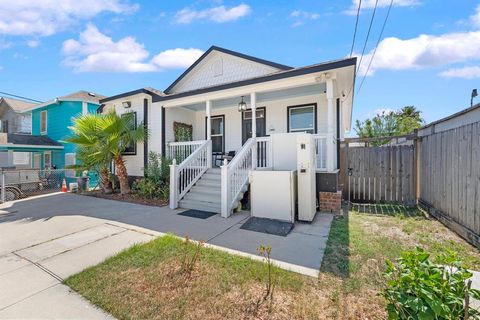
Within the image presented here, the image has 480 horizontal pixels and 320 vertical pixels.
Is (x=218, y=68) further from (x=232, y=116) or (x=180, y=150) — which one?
(x=180, y=150)

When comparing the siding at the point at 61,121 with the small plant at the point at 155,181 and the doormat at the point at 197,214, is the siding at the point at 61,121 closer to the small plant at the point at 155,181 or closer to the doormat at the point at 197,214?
the small plant at the point at 155,181

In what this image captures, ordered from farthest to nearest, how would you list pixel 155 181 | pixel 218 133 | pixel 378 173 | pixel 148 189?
pixel 218 133 → pixel 155 181 → pixel 148 189 → pixel 378 173

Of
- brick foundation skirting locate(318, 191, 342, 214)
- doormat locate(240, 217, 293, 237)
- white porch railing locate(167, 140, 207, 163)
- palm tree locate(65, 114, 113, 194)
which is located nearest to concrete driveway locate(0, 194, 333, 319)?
doormat locate(240, 217, 293, 237)

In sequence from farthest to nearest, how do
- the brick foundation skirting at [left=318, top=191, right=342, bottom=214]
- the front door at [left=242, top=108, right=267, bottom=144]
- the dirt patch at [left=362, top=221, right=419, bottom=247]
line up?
the front door at [left=242, top=108, right=267, bottom=144] < the brick foundation skirting at [left=318, top=191, right=342, bottom=214] < the dirt patch at [left=362, top=221, right=419, bottom=247]

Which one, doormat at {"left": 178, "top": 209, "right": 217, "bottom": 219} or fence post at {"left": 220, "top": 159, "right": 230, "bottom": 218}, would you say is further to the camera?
doormat at {"left": 178, "top": 209, "right": 217, "bottom": 219}

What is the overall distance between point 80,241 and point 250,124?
685 centimetres

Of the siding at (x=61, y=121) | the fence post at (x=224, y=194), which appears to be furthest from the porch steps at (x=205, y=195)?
the siding at (x=61, y=121)

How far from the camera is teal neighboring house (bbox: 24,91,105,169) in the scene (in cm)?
1489

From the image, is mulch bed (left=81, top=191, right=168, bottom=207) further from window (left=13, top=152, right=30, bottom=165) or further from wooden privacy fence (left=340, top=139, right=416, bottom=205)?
window (left=13, top=152, right=30, bottom=165)

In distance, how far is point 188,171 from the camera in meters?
7.35

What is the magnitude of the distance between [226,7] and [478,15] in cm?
668

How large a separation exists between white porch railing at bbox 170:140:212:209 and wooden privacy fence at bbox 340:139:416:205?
14.8ft

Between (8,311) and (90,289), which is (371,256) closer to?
(90,289)

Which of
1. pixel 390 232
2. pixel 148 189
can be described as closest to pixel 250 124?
pixel 148 189
